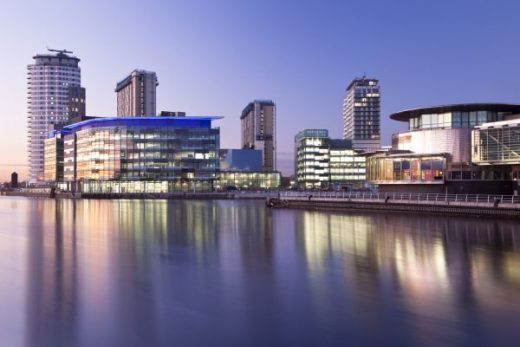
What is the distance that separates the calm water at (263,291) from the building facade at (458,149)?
88.9ft

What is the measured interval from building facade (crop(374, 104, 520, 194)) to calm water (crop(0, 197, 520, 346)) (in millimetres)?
27090

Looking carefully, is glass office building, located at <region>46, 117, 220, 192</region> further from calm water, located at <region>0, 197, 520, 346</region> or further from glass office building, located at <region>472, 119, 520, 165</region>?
calm water, located at <region>0, 197, 520, 346</region>

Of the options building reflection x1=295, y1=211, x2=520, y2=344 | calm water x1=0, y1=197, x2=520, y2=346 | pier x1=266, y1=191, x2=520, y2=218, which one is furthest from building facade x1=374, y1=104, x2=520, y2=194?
calm water x1=0, y1=197, x2=520, y2=346

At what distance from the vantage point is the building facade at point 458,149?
6247 centimetres

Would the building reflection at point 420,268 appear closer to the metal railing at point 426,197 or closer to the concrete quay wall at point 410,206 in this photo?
the concrete quay wall at point 410,206

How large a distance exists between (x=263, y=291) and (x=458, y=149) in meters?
56.6

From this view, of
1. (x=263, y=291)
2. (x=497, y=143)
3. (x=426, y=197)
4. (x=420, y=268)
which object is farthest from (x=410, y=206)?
(x=263, y=291)

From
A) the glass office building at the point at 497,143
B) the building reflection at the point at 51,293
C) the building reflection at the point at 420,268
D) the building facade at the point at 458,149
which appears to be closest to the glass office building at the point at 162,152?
the building facade at the point at 458,149

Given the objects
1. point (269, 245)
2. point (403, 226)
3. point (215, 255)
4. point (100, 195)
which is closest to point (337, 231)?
point (403, 226)

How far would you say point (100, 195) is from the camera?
482 feet

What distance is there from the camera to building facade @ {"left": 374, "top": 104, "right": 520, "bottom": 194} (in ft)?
205

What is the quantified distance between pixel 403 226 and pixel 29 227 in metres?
37.7

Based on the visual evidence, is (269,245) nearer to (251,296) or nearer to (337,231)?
(337,231)

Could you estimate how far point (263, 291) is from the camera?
20609mm
